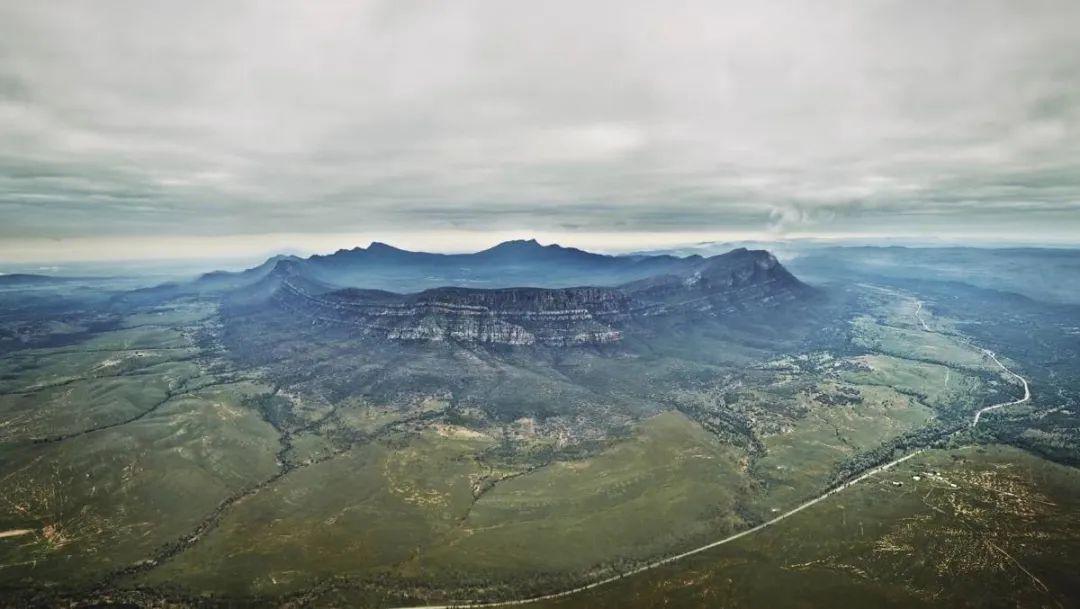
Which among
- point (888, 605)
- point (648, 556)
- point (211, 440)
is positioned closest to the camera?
point (888, 605)

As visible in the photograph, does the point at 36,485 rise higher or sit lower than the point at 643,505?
higher

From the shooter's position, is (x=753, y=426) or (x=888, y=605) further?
(x=753, y=426)

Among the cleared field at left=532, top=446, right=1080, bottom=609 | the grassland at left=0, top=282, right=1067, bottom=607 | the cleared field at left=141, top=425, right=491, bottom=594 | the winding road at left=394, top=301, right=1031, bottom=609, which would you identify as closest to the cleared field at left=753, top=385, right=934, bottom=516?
the grassland at left=0, top=282, right=1067, bottom=607

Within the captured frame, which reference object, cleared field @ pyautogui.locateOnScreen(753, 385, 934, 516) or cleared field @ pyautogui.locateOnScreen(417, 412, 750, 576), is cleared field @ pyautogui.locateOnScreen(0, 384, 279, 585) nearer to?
cleared field @ pyautogui.locateOnScreen(417, 412, 750, 576)

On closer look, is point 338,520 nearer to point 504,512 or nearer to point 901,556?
point 504,512

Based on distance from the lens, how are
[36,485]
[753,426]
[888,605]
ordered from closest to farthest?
[888,605]
[36,485]
[753,426]

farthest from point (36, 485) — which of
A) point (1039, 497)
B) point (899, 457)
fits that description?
point (1039, 497)

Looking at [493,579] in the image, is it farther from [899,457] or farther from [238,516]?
[899,457]

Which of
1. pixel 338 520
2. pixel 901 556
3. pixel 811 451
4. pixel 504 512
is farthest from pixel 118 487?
pixel 811 451

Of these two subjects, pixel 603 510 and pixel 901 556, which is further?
pixel 603 510

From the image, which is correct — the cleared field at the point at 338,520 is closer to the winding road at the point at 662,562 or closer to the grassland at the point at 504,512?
the grassland at the point at 504,512

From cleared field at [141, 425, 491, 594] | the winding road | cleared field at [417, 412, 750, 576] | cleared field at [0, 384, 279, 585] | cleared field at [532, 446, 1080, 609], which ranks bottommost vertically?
cleared field at [532, 446, 1080, 609]
